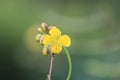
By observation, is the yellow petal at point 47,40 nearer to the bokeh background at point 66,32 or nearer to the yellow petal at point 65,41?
the yellow petal at point 65,41

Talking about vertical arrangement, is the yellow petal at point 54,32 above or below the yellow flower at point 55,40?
above

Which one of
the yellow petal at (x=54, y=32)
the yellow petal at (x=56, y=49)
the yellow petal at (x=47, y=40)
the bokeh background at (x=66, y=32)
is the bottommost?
Result: the yellow petal at (x=56, y=49)

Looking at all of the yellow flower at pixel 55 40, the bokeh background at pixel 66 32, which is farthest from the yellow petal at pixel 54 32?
the bokeh background at pixel 66 32

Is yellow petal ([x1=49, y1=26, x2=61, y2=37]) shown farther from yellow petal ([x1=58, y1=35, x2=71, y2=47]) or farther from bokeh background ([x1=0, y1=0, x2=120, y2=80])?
bokeh background ([x1=0, y1=0, x2=120, y2=80])

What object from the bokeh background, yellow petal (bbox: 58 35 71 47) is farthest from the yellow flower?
the bokeh background

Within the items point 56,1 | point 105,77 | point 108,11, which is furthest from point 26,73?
point 108,11

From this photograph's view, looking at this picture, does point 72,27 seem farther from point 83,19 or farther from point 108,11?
point 108,11
